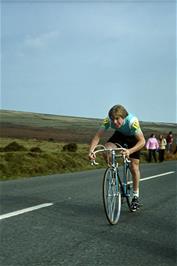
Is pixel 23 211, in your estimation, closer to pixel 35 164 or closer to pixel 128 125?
pixel 128 125

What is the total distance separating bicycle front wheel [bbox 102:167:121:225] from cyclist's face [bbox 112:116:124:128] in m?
0.66

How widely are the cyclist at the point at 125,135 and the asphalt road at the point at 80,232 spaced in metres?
0.79

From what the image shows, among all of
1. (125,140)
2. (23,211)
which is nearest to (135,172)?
(125,140)

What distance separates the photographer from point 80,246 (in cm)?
557

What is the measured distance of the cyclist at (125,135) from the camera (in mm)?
6969

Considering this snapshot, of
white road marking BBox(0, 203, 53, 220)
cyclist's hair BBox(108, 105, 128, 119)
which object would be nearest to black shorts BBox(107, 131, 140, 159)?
cyclist's hair BBox(108, 105, 128, 119)

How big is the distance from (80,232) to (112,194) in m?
0.98

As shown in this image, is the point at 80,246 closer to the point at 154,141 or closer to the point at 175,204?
the point at 175,204

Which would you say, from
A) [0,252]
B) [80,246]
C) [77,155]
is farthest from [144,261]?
[77,155]

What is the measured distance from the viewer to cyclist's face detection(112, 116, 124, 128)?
22.9 feet

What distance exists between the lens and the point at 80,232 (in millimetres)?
6324

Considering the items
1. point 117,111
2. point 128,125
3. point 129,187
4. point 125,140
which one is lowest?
point 129,187

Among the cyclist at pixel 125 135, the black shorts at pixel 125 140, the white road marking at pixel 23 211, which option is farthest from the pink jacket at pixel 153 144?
the black shorts at pixel 125 140

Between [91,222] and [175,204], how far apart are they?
2709 mm
